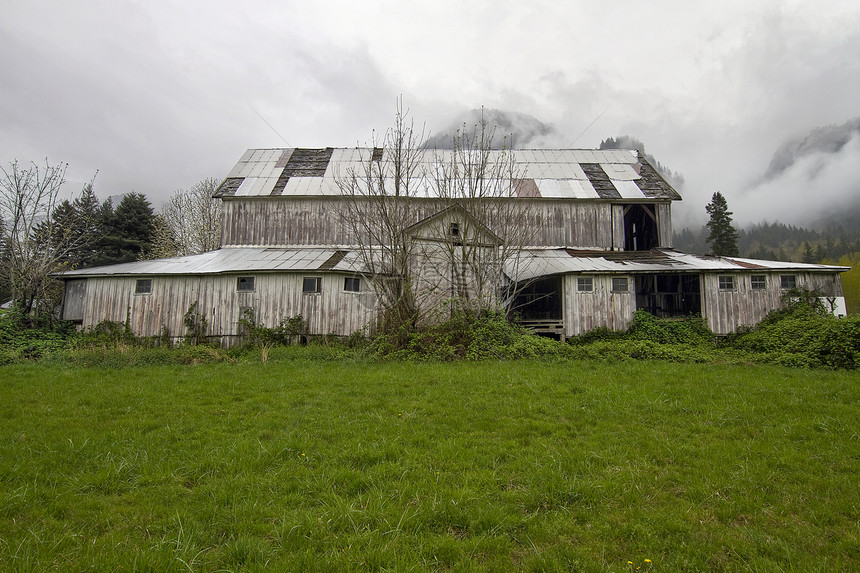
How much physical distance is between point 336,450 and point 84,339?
17933 millimetres

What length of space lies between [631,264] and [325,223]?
16.3 meters

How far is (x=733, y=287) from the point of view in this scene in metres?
19.4

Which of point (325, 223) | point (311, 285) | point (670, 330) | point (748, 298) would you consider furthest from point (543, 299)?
point (325, 223)

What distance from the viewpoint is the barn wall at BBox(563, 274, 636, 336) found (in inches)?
753

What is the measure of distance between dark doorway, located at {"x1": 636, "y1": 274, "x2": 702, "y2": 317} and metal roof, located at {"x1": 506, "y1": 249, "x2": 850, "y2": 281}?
4.38 feet

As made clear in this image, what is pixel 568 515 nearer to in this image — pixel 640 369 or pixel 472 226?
pixel 640 369

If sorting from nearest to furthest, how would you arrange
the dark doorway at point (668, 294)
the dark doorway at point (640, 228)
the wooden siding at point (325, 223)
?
the dark doorway at point (668, 294), the wooden siding at point (325, 223), the dark doorway at point (640, 228)

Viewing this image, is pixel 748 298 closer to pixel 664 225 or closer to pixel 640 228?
pixel 664 225

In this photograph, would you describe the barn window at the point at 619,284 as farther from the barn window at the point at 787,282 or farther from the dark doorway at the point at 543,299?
the barn window at the point at 787,282

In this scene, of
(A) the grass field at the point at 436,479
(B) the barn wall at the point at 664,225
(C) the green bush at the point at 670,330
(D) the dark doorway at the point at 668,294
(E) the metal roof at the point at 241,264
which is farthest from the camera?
(B) the barn wall at the point at 664,225

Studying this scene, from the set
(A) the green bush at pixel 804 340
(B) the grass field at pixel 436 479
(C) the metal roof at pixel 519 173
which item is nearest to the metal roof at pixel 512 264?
(A) the green bush at pixel 804 340

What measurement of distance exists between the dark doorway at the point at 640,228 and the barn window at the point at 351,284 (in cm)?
1654

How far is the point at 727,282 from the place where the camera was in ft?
63.9

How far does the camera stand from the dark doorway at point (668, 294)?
22.4 meters
